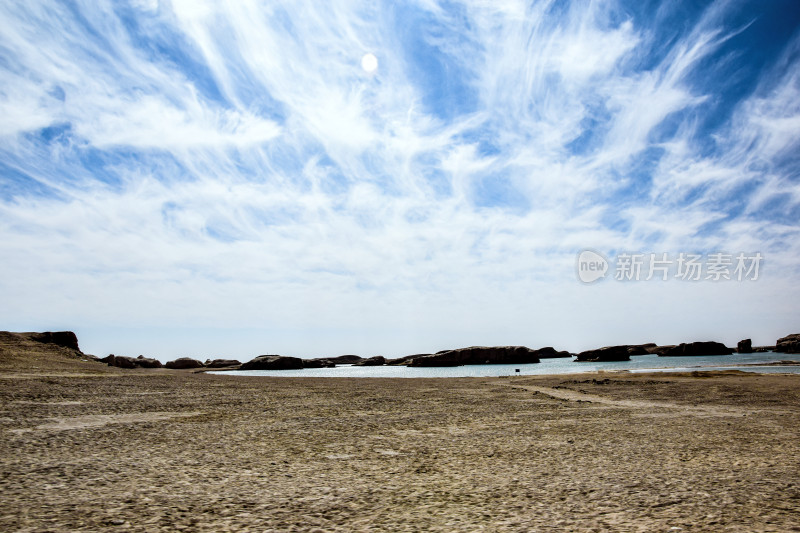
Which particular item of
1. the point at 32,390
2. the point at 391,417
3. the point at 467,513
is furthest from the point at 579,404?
the point at 32,390

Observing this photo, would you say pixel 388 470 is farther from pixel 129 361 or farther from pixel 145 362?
pixel 145 362

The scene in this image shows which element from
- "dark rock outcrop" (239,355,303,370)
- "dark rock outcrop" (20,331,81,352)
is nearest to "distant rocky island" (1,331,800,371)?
"dark rock outcrop" (239,355,303,370)

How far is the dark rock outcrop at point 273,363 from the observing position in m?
109

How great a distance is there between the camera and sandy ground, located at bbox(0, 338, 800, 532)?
173 inches

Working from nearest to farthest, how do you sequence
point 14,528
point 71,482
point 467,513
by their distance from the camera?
point 14,528 < point 467,513 < point 71,482

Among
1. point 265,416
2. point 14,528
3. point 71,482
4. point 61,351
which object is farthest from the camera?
point 61,351

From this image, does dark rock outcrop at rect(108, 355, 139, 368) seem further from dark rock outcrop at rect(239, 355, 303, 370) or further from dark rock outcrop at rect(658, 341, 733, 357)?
dark rock outcrop at rect(658, 341, 733, 357)

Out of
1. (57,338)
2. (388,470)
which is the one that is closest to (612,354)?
(57,338)

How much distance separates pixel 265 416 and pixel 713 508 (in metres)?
9.74

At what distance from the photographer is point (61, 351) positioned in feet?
129

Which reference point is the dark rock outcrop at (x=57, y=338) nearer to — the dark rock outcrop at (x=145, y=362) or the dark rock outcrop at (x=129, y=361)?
the dark rock outcrop at (x=129, y=361)

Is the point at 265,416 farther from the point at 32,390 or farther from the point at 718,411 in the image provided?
the point at 718,411

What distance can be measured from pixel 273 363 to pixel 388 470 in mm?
111070

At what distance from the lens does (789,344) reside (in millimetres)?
148250
